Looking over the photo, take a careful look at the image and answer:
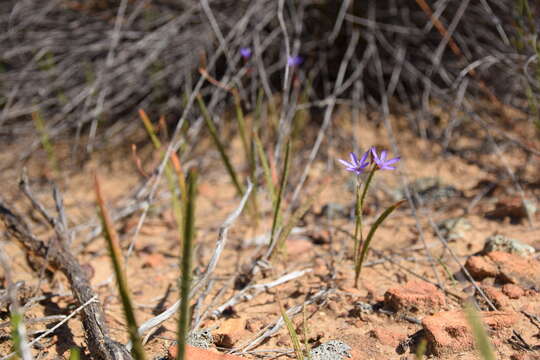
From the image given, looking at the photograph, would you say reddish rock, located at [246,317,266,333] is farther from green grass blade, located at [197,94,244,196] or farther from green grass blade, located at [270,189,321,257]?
green grass blade, located at [197,94,244,196]

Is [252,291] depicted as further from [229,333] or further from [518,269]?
[518,269]

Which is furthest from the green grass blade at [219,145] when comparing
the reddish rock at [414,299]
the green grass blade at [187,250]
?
the green grass blade at [187,250]

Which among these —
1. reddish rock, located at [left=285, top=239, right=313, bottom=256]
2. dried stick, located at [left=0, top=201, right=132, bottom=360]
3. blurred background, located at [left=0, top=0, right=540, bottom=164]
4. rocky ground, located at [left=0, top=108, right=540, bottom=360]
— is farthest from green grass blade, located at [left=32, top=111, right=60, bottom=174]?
reddish rock, located at [left=285, top=239, right=313, bottom=256]

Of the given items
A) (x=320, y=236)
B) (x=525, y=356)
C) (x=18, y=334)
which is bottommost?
(x=320, y=236)

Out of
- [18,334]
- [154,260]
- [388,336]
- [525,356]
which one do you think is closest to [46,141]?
[154,260]

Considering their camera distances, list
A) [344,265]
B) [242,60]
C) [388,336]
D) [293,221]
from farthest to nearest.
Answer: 1. [242,60]
2. [344,265]
3. [293,221]
4. [388,336]

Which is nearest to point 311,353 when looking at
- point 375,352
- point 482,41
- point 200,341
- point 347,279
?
point 375,352

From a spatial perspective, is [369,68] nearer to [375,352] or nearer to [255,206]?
[255,206]
